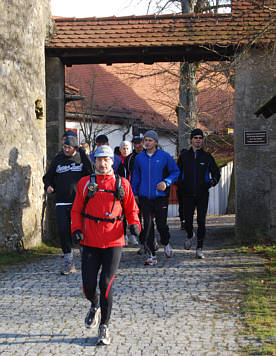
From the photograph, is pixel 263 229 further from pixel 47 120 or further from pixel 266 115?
pixel 47 120

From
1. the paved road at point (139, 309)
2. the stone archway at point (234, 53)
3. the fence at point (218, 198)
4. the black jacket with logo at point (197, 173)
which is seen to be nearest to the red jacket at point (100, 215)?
the paved road at point (139, 309)

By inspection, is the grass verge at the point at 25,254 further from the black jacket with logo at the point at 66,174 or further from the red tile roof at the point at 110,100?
the red tile roof at the point at 110,100

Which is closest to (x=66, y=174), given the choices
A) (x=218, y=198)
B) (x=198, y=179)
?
(x=198, y=179)

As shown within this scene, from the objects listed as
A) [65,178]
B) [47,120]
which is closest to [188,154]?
[65,178]

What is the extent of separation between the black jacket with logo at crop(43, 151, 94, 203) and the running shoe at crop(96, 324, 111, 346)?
134 inches

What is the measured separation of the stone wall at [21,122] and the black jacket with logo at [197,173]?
276cm

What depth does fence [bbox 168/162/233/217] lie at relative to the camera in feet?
67.1

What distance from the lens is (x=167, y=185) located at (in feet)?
28.6

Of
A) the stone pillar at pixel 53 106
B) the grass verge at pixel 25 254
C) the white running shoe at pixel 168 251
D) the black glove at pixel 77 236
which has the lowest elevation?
the grass verge at pixel 25 254

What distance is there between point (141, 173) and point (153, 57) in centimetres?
393

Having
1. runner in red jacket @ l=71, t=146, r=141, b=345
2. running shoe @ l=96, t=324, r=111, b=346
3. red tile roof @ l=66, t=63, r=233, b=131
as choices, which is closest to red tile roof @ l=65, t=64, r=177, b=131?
red tile roof @ l=66, t=63, r=233, b=131

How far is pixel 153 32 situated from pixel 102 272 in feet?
24.2

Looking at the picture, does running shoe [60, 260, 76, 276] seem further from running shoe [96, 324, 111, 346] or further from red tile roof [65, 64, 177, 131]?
red tile roof [65, 64, 177, 131]

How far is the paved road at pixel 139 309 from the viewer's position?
5.11m
